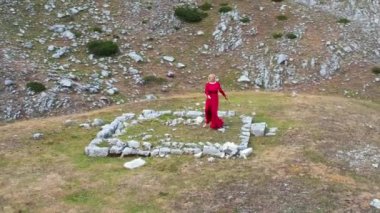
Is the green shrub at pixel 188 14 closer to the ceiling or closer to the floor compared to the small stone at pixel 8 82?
closer to the ceiling

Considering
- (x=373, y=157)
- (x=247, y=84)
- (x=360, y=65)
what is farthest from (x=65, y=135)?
(x=360, y=65)

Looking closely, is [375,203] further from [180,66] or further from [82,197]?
→ [180,66]

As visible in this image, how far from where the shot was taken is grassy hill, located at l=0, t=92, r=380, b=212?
52.5ft

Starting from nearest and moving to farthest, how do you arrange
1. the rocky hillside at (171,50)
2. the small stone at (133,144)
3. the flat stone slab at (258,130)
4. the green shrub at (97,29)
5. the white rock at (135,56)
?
the small stone at (133,144) < the flat stone slab at (258,130) < the rocky hillside at (171,50) < the white rock at (135,56) < the green shrub at (97,29)

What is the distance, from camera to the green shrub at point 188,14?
4056 centimetres

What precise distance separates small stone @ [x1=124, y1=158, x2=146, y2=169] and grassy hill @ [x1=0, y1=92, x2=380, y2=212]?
254mm

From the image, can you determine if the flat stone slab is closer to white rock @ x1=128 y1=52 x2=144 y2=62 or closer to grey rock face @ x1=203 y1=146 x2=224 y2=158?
grey rock face @ x1=203 y1=146 x2=224 y2=158

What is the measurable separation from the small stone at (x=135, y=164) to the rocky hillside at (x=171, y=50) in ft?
37.4

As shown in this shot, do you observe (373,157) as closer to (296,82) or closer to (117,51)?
(296,82)

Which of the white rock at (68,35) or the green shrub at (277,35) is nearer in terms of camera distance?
the white rock at (68,35)

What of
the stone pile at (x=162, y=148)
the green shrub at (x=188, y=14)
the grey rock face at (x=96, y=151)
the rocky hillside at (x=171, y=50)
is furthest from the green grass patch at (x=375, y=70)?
the grey rock face at (x=96, y=151)

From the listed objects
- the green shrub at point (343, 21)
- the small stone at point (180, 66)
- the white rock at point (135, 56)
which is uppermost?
the green shrub at point (343, 21)

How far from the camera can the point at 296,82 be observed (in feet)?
114

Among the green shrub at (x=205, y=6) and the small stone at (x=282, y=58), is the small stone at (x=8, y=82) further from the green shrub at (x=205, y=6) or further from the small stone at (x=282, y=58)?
the small stone at (x=282, y=58)
